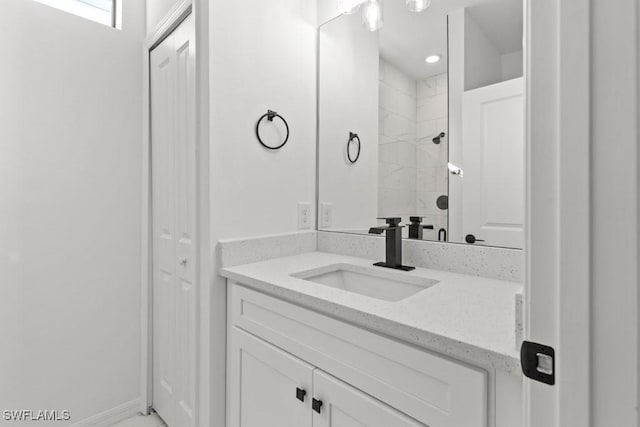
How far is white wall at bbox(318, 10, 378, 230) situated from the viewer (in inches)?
61.7

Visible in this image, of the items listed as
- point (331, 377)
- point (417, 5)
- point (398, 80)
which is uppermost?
point (417, 5)

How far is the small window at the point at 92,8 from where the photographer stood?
1.53 m

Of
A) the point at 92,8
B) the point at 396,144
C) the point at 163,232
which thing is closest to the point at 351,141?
the point at 396,144

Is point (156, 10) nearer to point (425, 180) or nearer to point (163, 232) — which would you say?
point (163, 232)

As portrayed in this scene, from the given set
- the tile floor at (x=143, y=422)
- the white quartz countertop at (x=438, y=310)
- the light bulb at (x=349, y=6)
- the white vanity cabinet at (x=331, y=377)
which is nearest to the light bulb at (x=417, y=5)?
the light bulb at (x=349, y=6)

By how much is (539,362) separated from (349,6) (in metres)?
1.66

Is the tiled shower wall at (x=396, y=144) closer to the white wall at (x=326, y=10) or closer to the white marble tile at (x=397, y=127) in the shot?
the white marble tile at (x=397, y=127)

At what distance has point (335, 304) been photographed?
33.1 inches

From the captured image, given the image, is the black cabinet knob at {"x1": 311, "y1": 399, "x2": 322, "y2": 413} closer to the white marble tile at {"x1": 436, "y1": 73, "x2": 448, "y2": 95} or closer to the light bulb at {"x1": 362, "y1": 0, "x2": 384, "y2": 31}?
the white marble tile at {"x1": 436, "y1": 73, "x2": 448, "y2": 95}

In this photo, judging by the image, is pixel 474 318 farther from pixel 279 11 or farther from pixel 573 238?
pixel 279 11

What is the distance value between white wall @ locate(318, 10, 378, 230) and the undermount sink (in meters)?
0.29

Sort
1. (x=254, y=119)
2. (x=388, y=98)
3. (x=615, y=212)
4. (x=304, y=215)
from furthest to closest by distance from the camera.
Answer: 1. (x=304, y=215)
2. (x=388, y=98)
3. (x=254, y=119)
4. (x=615, y=212)

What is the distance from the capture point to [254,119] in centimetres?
139

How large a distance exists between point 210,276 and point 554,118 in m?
1.17
